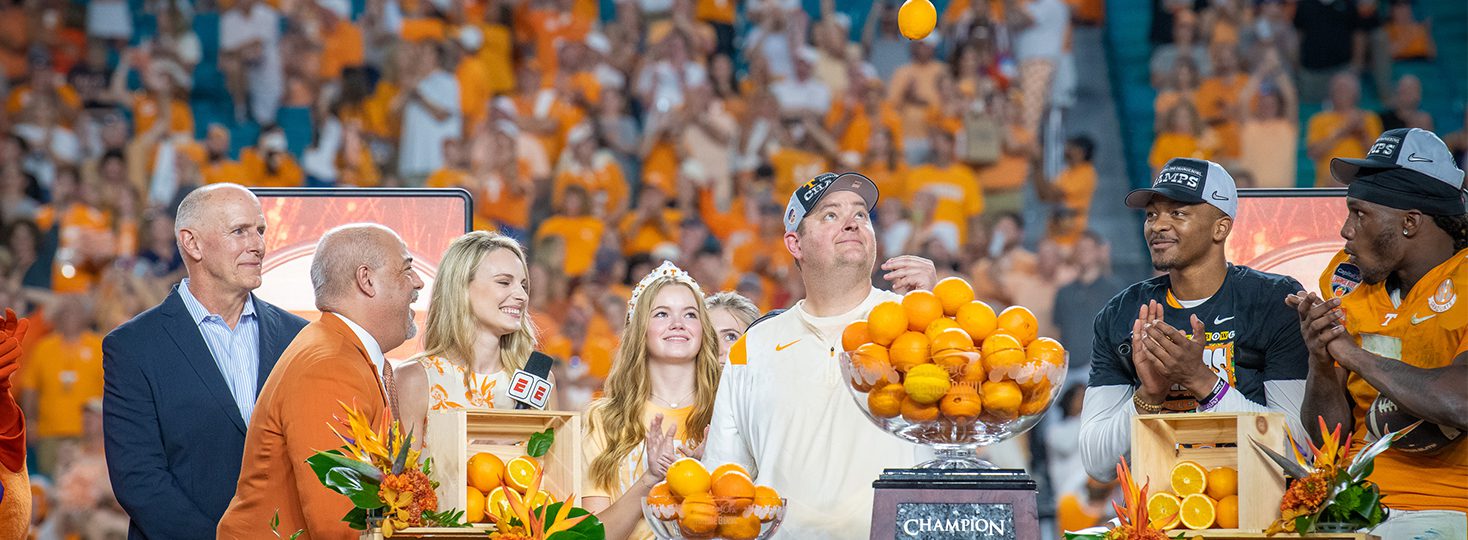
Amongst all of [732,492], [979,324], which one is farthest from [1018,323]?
[732,492]

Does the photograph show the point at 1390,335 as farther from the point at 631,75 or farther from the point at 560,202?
the point at 631,75

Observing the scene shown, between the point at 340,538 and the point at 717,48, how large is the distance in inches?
315

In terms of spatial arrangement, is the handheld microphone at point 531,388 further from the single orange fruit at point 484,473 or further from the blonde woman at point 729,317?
the blonde woman at point 729,317

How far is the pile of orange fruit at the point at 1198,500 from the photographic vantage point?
11.2 ft

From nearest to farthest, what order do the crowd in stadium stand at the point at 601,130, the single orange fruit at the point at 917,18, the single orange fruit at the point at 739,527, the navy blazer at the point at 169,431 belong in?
the single orange fruit at the point at 739,527
the single orange fruit at the point at 917,18
the navy blazer at the point at 169,431
the crowd in stadium stand at the point at 601,130

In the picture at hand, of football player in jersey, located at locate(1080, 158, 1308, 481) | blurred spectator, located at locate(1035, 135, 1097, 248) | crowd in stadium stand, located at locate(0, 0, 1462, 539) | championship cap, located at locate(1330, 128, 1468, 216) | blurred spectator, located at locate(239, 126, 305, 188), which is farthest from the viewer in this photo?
blurred spectator, located at locate(239, 126, 305, 188)

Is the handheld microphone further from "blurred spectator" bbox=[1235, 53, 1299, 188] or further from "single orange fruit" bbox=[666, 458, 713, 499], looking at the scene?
"blurred spectator" bbox=[1235, 53, 1299, 188]

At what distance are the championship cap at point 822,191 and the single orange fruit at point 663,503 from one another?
1065 mm

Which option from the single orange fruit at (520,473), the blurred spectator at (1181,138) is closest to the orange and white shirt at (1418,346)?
the single orange fruit at (520,473)

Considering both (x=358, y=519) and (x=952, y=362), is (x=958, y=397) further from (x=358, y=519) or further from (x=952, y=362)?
(x=358, y=519)

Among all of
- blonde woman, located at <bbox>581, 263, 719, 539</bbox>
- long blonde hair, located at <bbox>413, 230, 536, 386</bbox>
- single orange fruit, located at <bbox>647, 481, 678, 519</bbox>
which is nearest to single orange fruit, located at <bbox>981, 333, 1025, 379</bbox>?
single orange fruit, located at <bbox>647, 481, 678, 519</bbox>

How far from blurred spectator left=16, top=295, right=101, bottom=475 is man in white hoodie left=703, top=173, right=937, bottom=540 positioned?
19.9 feet

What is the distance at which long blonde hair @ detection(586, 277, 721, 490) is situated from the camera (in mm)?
4816

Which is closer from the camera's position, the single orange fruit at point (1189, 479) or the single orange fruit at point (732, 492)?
the single orange fruit at point (732, 492)
